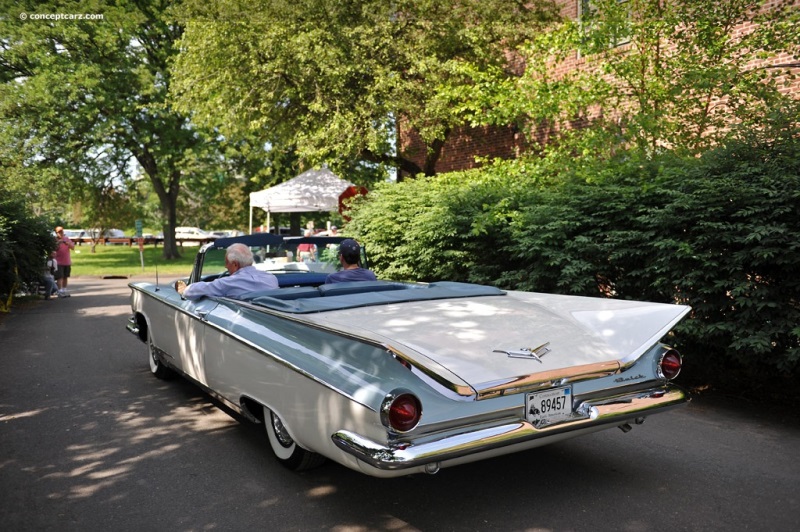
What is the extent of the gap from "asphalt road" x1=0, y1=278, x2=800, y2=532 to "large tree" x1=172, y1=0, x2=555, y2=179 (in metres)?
11.1

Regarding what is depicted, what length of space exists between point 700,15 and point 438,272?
17.5 feet

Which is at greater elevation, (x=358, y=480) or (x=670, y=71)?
(x=670, y=71)

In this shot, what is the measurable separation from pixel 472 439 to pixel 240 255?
2.90m

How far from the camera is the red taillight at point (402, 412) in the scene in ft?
10.3

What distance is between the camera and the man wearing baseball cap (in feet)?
18.3

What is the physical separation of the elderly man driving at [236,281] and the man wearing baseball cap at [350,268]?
1.66 feet

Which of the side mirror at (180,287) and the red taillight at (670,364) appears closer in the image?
the red taillight at (670,364)

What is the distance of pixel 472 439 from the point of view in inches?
127

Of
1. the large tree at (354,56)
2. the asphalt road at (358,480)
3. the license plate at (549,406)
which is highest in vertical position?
the large tree at (354,56)

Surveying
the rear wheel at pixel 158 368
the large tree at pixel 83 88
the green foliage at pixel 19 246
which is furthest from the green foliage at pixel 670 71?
the large tree at pixel 83 88

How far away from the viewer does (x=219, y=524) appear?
3.47m

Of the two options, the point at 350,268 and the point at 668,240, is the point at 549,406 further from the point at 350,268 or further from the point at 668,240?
the point at 668,240

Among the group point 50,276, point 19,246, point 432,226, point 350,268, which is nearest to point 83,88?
point 50,276

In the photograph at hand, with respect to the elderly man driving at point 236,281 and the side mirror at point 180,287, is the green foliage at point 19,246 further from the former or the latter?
the elderly man driving at point 236,281
